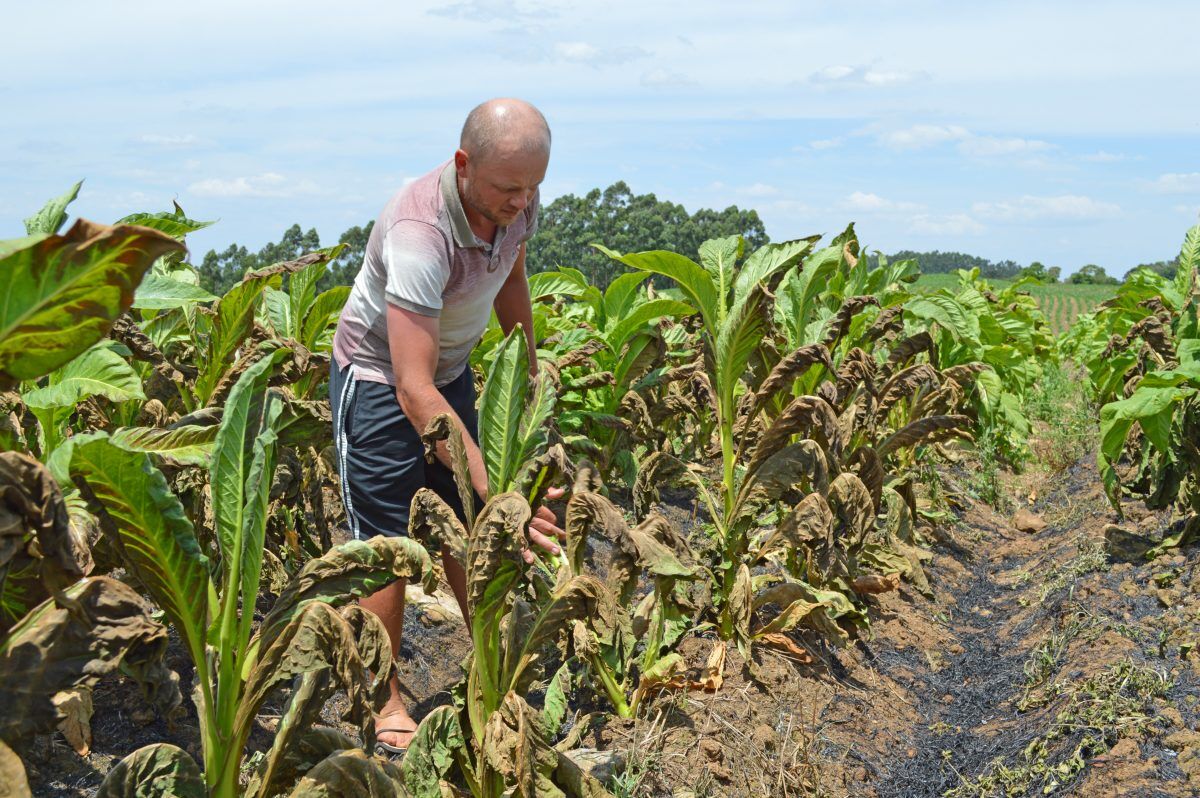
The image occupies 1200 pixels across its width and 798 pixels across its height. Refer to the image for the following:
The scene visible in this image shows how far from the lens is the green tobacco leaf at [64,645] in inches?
65.2

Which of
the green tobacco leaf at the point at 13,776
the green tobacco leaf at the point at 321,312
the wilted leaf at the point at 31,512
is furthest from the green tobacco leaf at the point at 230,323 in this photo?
the green tobacco leaf at the point at 13,776

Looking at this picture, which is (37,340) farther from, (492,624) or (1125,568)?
(1125,568)

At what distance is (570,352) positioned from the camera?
5.77 meters

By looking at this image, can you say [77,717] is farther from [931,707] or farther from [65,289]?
[931,707]

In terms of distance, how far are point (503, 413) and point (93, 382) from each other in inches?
41.1

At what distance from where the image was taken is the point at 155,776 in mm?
2004

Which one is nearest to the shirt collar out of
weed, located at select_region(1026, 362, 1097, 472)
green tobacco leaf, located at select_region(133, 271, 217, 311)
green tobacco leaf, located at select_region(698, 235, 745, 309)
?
green tobacco leaf, located at select_region(133, 271, 217, 311)

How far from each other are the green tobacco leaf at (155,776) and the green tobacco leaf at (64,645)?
0.30m

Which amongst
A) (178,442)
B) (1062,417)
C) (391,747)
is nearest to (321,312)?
(391,747)

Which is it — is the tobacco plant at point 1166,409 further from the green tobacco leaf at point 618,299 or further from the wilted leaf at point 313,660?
the wilted leaf at point 313,660

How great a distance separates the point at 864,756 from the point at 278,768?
236cm

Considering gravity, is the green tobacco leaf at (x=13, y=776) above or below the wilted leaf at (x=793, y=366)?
below

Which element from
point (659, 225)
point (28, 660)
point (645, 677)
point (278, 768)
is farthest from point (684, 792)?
point (659, 225)

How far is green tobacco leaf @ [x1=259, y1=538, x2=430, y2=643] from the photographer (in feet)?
7.11
